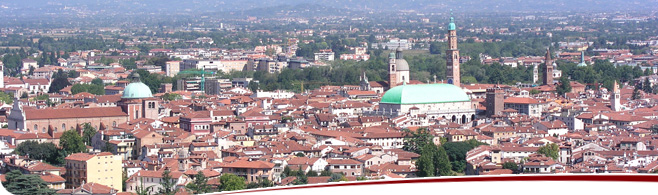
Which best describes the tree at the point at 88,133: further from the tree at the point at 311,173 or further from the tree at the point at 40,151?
the tree at the point at 311,173

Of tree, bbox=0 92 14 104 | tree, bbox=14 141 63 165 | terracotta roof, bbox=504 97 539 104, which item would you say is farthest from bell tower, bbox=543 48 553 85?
tree, bbox=14 141 63 165

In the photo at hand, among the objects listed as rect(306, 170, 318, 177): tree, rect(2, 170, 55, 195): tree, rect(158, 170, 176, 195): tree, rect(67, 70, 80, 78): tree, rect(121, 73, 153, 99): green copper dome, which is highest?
rect(2, 170, 55, 195): tree

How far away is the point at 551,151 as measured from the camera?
10.3 meters

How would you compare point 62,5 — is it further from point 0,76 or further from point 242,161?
point 242,161

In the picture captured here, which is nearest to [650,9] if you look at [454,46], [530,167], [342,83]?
[342,83]

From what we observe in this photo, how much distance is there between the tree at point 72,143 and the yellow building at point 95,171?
1.62m

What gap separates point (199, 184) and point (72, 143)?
A: 123 inches

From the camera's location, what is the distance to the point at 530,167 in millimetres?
9297

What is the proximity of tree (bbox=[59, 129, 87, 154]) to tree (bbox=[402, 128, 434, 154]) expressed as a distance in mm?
3131

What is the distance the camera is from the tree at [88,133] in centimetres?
1191

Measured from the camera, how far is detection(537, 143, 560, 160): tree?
1019 cm

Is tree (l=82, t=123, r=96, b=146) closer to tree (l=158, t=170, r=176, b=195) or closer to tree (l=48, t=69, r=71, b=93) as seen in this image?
tree (l=158, t=170, r=176, b=195)

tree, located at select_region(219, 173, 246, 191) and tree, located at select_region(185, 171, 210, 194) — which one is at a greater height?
tree, located at select_region(219, 173, 246, 191)

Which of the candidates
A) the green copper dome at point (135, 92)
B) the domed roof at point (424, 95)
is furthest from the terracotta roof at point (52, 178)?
the domed roof at point (424, 95)
